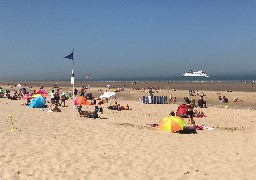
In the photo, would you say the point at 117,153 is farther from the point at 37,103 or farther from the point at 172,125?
the point at 37,103

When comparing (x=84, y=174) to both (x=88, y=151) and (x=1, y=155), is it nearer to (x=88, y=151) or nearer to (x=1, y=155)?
(x=88, y=151)

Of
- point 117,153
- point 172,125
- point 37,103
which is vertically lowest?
point 117,153

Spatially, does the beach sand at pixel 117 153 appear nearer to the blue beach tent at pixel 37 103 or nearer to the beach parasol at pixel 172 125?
the beach parasol at pixel 172 125

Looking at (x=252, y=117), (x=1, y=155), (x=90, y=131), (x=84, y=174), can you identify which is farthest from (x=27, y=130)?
(x=252, y=117)

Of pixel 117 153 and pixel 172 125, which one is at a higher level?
pixel 172 125

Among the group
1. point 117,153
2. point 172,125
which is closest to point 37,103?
point 172,125

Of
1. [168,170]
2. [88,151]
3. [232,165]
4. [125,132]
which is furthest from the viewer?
Answer: [125,132]

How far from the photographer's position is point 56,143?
11250 millimetres

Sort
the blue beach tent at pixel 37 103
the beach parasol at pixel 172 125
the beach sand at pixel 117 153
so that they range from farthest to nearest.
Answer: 1. the blue beach tent at pixel 37 103
2. the beach parasol at pixel 172 125
3. the beach sand at pixel 117 153

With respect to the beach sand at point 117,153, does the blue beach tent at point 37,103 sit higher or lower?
higher

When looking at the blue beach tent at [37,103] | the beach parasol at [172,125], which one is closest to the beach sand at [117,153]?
the beach parasol at [172,125]

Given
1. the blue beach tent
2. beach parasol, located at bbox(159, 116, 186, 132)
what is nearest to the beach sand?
beach parasol, located at bbox(159, 116, 186, 132)

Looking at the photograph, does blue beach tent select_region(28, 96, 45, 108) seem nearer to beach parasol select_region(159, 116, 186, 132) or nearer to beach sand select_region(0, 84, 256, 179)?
beach sand select_region(0, 84, 256, 179)

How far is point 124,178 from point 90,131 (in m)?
5.96
